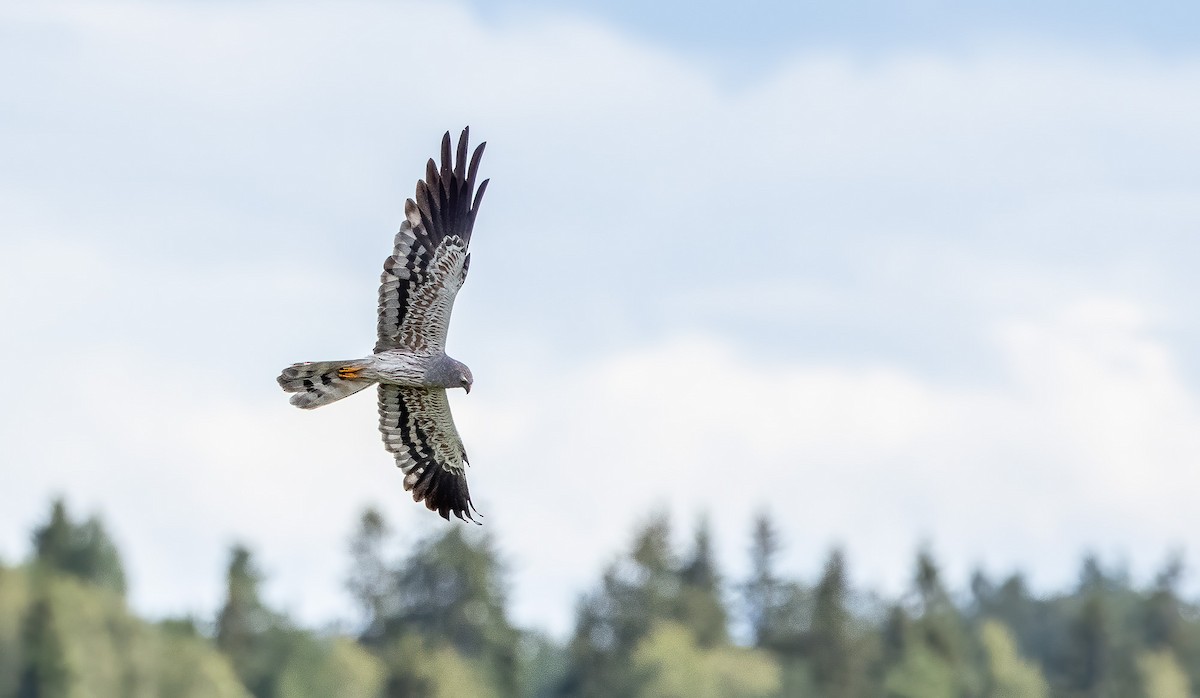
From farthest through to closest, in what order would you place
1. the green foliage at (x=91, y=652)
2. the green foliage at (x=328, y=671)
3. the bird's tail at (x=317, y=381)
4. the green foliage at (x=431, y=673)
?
the green foliage at (x=328, y=671) → the green foliage at (x=431, y=673) → the green foliage at (x=91, y=652) → the bird's tail at (x=317, y=381)

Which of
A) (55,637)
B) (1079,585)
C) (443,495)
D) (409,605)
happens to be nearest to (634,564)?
(409,605)

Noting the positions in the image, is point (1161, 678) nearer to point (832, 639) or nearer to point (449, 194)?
point (832, 639)

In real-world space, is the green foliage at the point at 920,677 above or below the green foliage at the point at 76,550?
below

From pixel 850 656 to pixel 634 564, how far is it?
494 inches

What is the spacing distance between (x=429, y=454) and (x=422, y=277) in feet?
9.20

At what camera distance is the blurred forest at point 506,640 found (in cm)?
10081

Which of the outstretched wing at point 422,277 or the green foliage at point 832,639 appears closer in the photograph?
the outstretched wing at point 422,277

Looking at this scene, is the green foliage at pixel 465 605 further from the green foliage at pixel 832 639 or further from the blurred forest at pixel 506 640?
the green foliage at pixel 832 639

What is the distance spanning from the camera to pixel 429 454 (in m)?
28.9

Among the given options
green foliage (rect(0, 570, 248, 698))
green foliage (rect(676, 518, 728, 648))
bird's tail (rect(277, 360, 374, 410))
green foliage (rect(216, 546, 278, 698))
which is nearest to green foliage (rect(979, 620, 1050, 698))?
green foliage (rect(676, 518, 728, 648))

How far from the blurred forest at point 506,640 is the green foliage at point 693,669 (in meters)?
0.13

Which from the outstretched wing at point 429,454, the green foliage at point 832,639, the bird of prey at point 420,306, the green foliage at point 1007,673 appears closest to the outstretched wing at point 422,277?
the bird of prey at point 420,306

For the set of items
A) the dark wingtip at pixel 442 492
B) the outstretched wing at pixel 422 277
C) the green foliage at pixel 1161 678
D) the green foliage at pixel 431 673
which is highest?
the green foliage at pixel 1161 678

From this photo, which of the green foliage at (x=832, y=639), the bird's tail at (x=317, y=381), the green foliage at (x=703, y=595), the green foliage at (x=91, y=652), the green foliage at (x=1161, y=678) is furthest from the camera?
the green foliage at (x=703, y=595)
